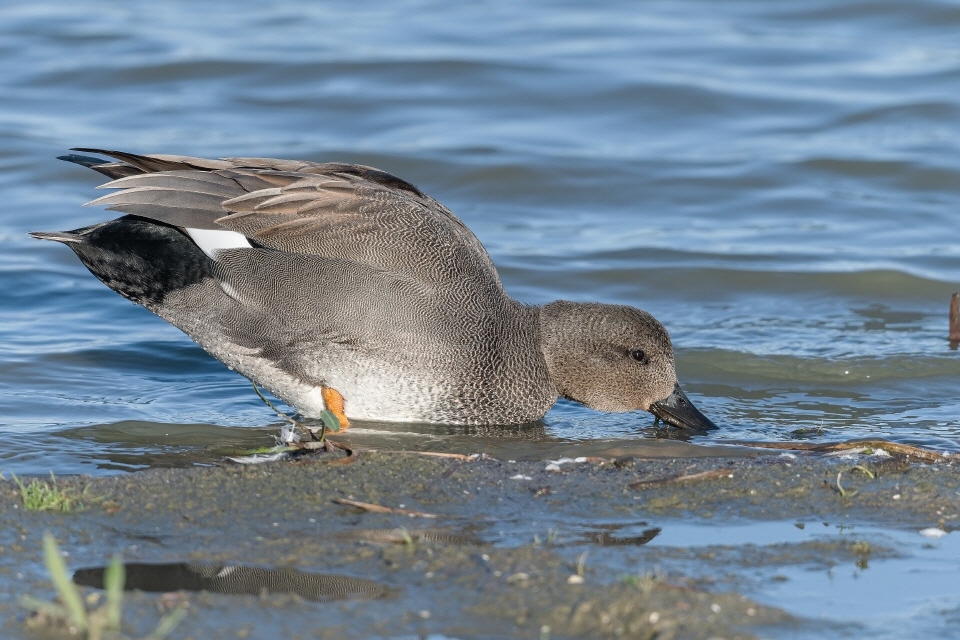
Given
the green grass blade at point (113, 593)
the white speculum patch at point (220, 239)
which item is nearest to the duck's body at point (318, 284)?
the white speculum patch at point (220, 239)

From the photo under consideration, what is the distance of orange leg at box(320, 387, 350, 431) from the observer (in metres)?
4.74

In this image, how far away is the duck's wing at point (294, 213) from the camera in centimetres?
458

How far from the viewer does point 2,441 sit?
14.9ft

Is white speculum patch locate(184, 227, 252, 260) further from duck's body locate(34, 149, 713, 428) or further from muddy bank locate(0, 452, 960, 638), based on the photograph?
muddy bank locate(0, 452, 960, 638)

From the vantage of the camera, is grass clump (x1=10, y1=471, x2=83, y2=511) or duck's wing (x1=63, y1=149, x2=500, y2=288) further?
duck's wing (x1=63, y1=149, x2=500, y2=288)

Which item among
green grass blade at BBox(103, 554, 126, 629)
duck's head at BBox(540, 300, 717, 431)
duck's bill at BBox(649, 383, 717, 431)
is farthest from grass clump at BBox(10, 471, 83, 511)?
duck's bill at BBox(649, 383, 717, 431)

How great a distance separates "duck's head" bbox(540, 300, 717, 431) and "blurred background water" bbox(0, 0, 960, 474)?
0.53 feet

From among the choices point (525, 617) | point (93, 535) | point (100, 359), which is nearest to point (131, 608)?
point (93, 535)

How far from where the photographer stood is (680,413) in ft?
16.6

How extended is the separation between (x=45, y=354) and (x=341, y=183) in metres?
2.01

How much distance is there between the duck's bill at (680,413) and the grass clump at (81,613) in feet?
9.02

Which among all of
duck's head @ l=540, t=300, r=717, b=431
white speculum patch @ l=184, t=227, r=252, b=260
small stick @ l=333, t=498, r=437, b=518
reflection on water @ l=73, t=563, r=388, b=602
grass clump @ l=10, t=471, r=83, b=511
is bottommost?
reflection on water @ l=73, t=563, r=388, b=602

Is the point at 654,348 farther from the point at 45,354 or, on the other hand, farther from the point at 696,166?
the point at 696,166

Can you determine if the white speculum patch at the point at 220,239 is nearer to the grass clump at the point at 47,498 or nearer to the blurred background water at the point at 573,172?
the blurred background water at the point at 573,172
